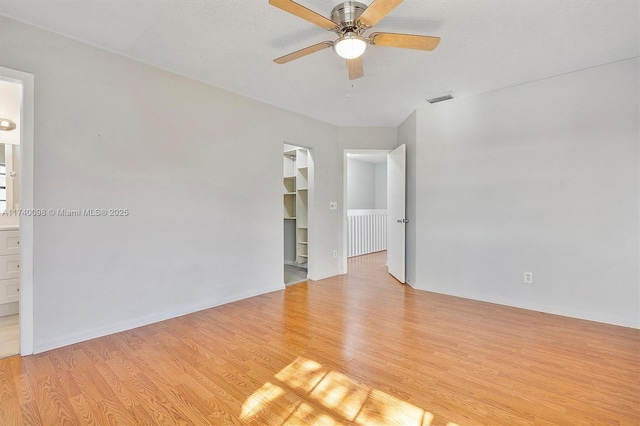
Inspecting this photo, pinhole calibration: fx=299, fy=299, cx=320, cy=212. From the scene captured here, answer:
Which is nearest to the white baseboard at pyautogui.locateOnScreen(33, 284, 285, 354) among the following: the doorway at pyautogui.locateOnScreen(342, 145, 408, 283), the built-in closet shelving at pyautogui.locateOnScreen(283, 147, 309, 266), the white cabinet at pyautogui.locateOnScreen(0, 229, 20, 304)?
the white cabinet at pyautogui.locateOnScreen(0, 229, 20, 304)

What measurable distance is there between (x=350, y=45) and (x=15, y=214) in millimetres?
3882

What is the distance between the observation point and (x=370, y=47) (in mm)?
2467

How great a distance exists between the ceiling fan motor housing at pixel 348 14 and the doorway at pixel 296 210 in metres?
3.12

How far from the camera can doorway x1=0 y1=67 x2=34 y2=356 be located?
2.18m

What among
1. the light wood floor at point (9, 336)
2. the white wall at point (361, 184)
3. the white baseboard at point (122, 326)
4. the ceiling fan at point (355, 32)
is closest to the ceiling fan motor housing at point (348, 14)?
the ceiling fan at point (355, 32)

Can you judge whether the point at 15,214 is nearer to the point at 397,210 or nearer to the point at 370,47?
the point at 370,47

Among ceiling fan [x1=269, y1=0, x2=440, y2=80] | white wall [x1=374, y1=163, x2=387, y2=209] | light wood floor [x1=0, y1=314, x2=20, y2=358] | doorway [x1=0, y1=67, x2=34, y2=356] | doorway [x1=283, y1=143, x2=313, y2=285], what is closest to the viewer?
ceiling fan [x1=269, y1=0, x2=440, y2=80]

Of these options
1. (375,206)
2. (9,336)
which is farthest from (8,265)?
(375,206)

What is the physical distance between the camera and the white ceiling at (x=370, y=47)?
201cm

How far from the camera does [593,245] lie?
2924 millimetres

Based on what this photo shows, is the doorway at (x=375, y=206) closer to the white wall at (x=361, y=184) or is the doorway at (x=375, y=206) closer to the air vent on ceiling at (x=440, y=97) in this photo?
the white wall at (x=361, y=184)

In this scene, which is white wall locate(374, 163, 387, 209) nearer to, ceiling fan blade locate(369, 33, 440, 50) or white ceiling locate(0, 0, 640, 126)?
white ceiling locate(0, 0, 640, 126)

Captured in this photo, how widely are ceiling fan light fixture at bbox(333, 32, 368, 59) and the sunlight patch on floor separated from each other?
2.19 m

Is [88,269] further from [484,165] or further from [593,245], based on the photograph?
[593,245]
